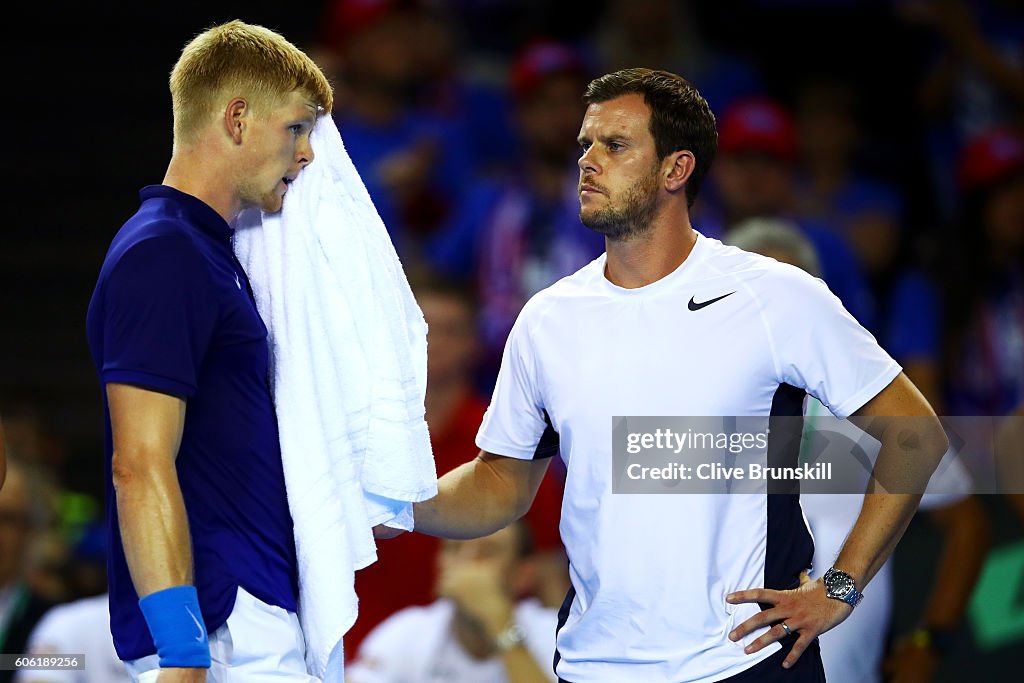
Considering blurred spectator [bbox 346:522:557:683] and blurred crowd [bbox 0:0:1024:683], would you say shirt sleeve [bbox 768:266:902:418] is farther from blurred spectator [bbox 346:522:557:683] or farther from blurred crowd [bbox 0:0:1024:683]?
blurred crowd [bbox 0:0:1024:683]

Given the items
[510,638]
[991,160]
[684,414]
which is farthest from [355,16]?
[684,414]

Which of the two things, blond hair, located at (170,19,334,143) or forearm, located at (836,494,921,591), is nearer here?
blond hair, located at (170,19,334,143)

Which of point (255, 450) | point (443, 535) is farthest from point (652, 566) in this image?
point (255, 450)

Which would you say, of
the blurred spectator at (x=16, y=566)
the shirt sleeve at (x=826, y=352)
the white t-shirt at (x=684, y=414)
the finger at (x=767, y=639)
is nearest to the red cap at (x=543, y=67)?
the blurred spectator at (x=16, y=566)

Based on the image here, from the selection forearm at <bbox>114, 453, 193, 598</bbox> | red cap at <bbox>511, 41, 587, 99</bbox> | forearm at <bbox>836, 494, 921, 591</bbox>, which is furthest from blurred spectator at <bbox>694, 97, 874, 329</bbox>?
forearm at <bbox>114, 453, 193, 598</bbox>

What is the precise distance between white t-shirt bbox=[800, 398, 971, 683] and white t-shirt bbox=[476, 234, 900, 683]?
3.17ft

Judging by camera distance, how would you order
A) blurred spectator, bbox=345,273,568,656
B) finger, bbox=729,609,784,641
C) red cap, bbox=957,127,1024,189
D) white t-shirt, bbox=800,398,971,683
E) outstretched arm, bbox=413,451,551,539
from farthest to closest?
red cap, bbox=957,127,1024,189, blurred spectator, bbox=345,273,568,656, white t-shirt, bbox=800,398,971,683, outstretched arm, bbox=413,451,551,539, finger, bbox=729,609,784,641

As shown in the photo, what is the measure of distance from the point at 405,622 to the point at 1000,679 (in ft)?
6.42

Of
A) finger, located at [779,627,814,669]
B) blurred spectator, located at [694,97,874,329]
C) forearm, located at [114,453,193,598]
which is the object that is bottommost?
finger, located at [779,627,814,669]

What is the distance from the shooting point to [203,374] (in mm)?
2742

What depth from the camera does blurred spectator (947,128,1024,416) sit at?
5.61 meters

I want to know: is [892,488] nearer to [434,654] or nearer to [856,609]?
[856,609]

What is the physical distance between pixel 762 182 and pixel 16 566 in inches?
124

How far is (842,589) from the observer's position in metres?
3.12
